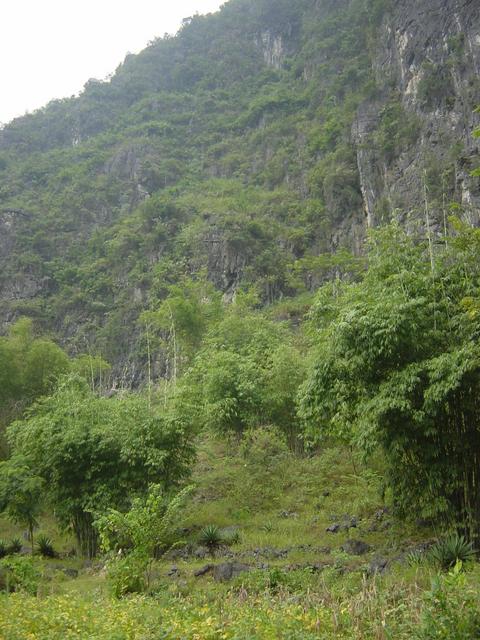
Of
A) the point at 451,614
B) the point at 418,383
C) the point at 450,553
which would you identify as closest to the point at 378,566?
the point at 450,553

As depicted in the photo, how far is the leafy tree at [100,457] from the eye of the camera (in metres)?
13.8

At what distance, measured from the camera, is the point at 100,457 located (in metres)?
14.3

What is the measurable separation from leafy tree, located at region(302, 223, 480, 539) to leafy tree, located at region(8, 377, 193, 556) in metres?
4.78

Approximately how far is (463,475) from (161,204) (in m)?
44.4

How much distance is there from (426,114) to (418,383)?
36.5 meters

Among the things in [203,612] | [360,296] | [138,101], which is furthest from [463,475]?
[138,101]

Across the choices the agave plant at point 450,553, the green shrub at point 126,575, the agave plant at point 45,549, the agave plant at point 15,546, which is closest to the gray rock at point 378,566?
the agave plant at point 450,553

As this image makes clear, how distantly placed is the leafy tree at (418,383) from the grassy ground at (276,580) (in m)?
1.44

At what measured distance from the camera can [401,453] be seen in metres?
9.90

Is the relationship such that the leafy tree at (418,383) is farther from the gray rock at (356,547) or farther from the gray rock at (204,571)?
the gray rock at (204,571)

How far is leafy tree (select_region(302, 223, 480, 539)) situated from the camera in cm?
871

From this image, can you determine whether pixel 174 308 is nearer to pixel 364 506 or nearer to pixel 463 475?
pixel 364 506

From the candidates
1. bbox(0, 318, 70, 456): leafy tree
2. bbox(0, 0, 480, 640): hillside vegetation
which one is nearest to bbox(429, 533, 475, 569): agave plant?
bbox(0, 0, 480, 640): hillside vegetation

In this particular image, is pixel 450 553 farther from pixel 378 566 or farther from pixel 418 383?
pixel 418 383
